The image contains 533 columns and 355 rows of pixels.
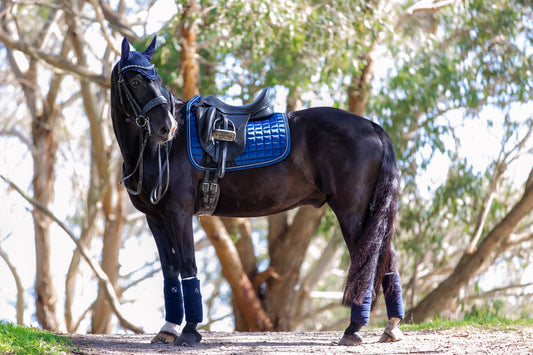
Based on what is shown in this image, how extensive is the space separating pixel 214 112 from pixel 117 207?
7121 millimetres

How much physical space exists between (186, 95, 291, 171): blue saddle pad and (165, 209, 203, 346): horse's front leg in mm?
422

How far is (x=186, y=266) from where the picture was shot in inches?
176

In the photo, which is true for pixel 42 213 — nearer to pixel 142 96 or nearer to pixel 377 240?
pixel 142 96

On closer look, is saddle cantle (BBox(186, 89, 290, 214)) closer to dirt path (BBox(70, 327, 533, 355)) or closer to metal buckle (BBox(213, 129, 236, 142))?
metal buckle (BBox(213, 129, 236, 142))

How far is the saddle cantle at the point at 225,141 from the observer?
4.58 metres

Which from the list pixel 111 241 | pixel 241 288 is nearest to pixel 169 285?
pixel 241 288

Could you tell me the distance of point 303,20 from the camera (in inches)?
337

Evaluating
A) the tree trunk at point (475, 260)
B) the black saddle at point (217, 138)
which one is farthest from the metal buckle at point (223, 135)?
the tree trunk at point (475, 260)

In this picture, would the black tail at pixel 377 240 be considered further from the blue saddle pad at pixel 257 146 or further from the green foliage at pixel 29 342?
the green foliage at pixel 29 342

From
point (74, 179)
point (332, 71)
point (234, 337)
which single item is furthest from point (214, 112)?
point (74, 179)

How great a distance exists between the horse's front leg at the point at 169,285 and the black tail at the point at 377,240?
1283 mm

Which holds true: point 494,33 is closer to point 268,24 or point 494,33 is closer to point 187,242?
point 268,24

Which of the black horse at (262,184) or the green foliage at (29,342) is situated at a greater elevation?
the black horse at (262,184)

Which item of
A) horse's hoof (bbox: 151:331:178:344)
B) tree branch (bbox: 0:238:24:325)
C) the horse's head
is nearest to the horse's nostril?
the horse's head
